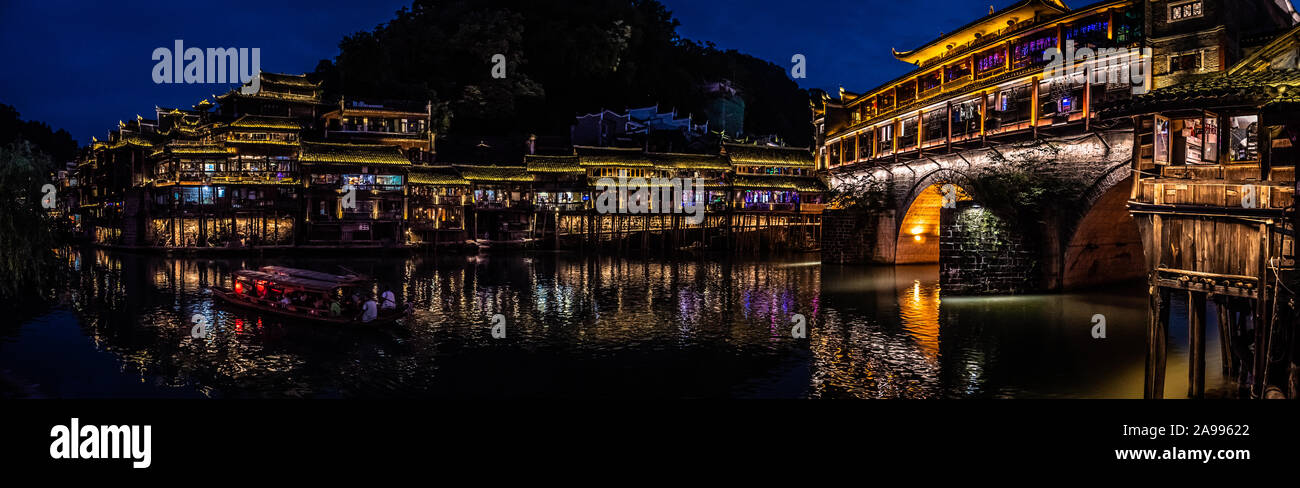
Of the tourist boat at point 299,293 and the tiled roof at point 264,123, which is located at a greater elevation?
the tiled roof at point 264,123

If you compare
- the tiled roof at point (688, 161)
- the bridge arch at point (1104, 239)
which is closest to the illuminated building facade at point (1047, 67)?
the bridge arch at point (1104, 239)

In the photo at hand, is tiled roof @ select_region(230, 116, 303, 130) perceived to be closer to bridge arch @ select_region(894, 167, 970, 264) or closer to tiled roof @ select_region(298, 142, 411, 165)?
tiled roof @ select_region(298, 142, 411, 165)

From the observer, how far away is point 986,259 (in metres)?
30.4

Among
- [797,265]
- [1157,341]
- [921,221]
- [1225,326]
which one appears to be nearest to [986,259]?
[921,221]

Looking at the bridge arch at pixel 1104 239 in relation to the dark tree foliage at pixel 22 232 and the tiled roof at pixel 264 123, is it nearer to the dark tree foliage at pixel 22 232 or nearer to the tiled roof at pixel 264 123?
the dark tree foliage at pixel 22 232

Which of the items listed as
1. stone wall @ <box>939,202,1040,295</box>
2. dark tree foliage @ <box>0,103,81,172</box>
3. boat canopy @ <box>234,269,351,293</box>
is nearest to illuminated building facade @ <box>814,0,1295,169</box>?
stone wall @ <box>939,202,1040,295</box>

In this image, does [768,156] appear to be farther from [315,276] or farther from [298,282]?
[298,282]

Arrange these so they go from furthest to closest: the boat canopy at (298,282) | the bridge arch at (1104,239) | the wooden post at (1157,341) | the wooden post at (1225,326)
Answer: the bridge arch at (1104,239), the boat canopy at (298,282), the wooden post at (1157,341), the wooden post at (1225,326)

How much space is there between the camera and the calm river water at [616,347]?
16562mm

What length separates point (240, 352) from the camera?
1997 cm

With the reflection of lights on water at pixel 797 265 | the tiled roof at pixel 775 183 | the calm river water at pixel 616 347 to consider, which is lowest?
the calm river water at pixel 616 347

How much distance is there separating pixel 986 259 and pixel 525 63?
59.3m

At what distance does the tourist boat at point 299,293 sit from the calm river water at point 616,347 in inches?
16.1
